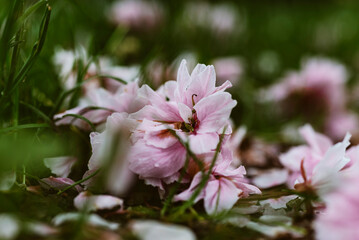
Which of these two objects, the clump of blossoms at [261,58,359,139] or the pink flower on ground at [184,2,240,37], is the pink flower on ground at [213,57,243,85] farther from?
the pink flower on ground at [184,2,240,37]

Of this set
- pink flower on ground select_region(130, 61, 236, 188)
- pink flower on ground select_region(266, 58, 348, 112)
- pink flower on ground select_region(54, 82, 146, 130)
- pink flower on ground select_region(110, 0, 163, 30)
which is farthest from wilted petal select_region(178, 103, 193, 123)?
pink flower on ground select_region(110, 0, 163, 30)

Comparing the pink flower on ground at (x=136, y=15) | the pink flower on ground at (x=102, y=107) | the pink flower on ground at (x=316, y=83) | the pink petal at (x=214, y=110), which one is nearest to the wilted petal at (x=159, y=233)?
the pink petal at (x=214, y=110)

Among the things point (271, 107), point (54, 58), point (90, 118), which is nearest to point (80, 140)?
point (90, 118)

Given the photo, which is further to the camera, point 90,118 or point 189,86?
point 90,118

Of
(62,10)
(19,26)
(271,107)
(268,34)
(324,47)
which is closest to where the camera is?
(19,26)

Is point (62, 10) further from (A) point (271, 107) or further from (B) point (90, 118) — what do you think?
(A) point (271, 107)

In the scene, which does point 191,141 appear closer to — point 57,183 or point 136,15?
point 57,183

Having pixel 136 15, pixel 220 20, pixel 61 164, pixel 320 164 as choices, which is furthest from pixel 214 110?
pixel 220 20
